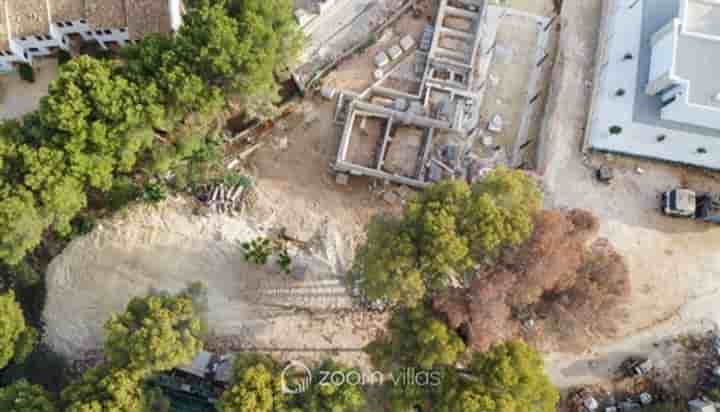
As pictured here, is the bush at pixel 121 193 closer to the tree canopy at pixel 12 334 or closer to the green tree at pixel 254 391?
the tree canopy at pixel 12 334

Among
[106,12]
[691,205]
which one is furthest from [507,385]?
[106,12]

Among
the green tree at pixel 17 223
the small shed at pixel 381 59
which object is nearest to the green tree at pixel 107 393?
the green tree at pixel 17 223

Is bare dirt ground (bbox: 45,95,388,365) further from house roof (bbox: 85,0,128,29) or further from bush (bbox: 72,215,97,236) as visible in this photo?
house roof (bbox: 85,0,128,29)

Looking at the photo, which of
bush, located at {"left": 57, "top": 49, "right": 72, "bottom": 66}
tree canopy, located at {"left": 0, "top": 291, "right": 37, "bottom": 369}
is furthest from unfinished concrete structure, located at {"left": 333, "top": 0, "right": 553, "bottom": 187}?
tree canopy, located at {"left": 0, "top": 291, "right": 37, "bottom": 369}

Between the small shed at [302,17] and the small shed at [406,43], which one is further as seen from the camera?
the small shed at [406,43]

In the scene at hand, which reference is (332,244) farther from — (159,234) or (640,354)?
(640,354)

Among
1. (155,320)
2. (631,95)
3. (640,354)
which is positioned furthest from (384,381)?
(631,95)

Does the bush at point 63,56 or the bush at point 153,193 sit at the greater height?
the bush at point 63,56
